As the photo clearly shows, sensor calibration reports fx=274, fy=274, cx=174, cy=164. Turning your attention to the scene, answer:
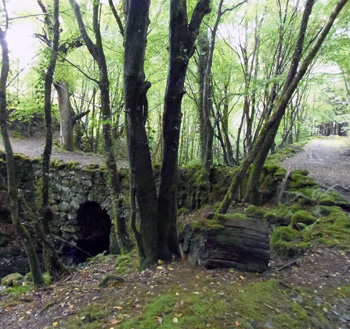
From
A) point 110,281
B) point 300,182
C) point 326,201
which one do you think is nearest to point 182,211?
point 300,182

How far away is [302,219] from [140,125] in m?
3.81

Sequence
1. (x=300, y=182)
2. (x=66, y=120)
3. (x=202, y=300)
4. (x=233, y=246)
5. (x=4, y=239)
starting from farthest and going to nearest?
(x=66, y=120), (x=4, y=239), (x=300, y=182), (x=233, y=246), (x=202, y=300)

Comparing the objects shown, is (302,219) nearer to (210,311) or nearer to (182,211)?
(182,211)

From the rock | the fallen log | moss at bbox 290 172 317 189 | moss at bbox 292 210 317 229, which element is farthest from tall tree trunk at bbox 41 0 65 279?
moss at bbox 290 172 317 189

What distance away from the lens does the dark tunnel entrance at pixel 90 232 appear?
8906 mm

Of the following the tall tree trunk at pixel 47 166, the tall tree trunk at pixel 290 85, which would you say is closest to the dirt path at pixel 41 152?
the tall tree trunk at pixel 47 166

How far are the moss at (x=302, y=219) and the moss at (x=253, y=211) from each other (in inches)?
26.9

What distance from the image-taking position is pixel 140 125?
12.3ft

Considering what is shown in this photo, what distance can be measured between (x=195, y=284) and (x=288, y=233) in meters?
2.57

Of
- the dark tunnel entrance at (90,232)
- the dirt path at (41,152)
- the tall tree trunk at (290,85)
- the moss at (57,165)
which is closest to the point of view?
the tall tree trunk at (290,85)

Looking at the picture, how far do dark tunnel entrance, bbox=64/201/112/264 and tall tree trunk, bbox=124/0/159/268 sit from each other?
551cm

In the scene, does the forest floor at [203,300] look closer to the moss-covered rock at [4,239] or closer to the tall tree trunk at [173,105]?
the tall tree trunk at [173,105]

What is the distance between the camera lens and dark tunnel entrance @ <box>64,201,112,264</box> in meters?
8.91

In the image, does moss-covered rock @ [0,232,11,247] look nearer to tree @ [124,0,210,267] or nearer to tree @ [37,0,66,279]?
tree @ [37,0,66,279]
